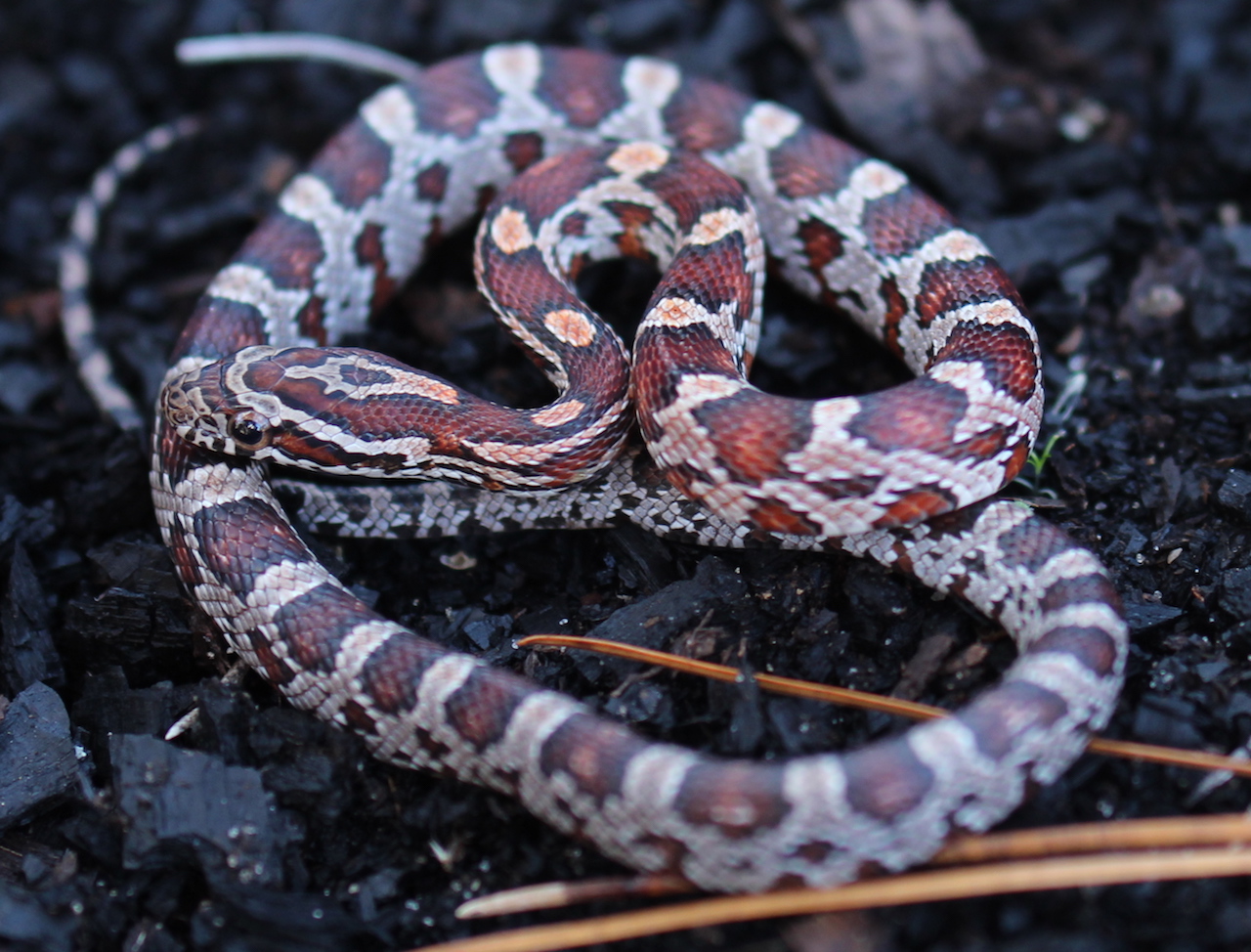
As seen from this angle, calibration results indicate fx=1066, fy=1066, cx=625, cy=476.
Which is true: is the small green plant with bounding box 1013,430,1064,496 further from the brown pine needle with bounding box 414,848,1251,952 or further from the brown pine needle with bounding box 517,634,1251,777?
the brown pine needle with bounding box 414,848,1251,952

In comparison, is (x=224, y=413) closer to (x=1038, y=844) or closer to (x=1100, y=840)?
(x=1038, y=844)

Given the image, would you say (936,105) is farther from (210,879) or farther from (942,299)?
(210,879)

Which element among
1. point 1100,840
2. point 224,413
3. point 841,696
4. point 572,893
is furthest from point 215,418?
point 1100,840

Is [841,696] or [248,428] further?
[248,428]

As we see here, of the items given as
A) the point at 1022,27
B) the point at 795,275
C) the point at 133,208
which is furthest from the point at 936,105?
the point at 133,208

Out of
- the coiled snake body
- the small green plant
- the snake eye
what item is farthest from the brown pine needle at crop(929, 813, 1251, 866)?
the snake eye

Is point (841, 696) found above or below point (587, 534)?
above

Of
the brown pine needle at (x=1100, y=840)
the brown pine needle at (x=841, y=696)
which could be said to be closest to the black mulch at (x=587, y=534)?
the brown pine needle at (x=841, y=696)
